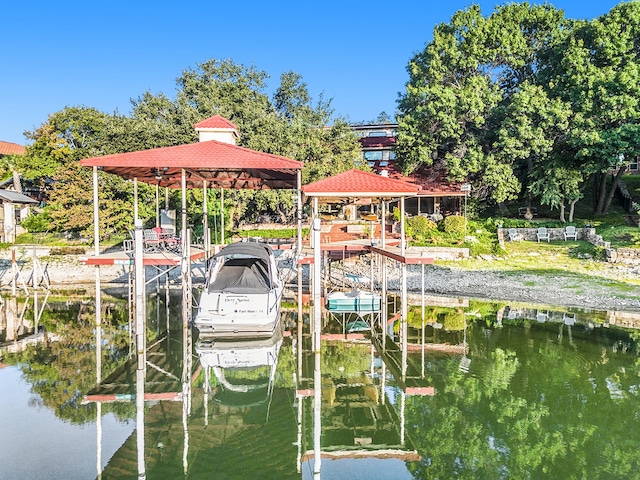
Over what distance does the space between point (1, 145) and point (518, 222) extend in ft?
180

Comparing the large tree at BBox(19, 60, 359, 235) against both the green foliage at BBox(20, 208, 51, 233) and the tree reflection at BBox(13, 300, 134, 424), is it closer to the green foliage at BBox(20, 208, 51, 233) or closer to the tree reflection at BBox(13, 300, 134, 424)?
the green foliage at BBox(20, 208, 51, 233)

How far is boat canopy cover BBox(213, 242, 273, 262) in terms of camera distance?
43.8ft

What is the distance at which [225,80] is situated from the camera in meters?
36.7

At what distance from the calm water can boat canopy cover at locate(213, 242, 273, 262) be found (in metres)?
2.43

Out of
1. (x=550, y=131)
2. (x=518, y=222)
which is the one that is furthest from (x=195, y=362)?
(x=550, y=131)

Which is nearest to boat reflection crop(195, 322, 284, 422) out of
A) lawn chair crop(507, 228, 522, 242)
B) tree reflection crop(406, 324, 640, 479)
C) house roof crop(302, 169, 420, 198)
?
tree reflection crop(406, 324, 640, 479)

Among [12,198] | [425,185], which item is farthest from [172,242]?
[12,198]

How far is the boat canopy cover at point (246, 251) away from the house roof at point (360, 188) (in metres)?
2.29

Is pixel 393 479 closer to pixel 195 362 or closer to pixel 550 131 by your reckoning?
pixel 195 362

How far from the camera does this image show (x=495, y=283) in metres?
20.0

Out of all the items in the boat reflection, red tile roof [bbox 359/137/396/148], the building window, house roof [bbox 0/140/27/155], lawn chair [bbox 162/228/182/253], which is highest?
house roof [bbox 0/140/27/155]

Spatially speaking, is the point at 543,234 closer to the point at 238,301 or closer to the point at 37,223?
the point at 238,301

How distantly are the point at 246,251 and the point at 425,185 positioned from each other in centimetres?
2017

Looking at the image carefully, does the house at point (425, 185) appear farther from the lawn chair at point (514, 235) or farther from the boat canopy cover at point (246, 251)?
the boat canopy cover at point (246, 251)
